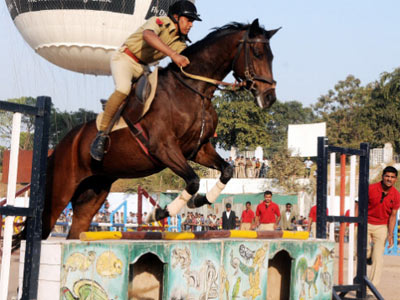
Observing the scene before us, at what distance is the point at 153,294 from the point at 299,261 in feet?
5.24

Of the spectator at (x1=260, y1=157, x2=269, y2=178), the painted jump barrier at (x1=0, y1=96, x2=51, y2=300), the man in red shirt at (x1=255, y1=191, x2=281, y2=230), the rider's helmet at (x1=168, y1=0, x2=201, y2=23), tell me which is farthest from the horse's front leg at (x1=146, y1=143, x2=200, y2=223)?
the spectator at (x1=260, y1=157, x2=269, y2=178)

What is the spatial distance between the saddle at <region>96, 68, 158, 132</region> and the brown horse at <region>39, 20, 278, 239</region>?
5cm

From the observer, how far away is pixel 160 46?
237 inches

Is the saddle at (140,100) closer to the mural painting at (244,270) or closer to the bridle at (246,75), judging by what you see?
the bridle at (246,75)

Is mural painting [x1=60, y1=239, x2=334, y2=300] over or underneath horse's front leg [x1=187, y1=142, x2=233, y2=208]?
underneath

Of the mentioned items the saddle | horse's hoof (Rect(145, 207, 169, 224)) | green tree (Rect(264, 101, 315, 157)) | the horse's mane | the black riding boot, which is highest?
green tree (Rect(264, 101, 315, 157))

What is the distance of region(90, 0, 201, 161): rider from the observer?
6.14 m

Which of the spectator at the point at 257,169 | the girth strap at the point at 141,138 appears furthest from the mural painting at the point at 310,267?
the spectator at the point at 257,169

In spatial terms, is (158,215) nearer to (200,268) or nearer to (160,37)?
(200,268)

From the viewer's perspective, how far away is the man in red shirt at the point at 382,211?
9055mm

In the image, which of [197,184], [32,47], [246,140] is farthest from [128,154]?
[246,140]

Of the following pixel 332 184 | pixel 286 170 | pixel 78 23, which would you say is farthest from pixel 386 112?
pixel 332 184

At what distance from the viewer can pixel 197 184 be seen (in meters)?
5.90

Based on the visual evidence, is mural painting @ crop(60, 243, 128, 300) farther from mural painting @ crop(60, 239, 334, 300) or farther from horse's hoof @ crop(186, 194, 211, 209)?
horse's hoof @ crop(186, 194, 211, 209)
